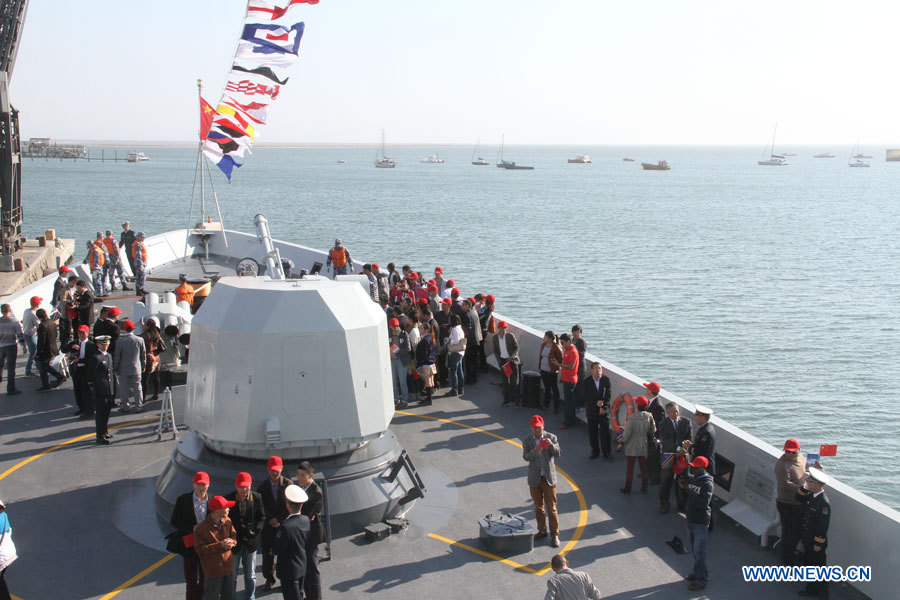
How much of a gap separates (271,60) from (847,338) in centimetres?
2695

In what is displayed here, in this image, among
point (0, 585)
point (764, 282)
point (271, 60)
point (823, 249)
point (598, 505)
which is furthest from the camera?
point (823, 249)

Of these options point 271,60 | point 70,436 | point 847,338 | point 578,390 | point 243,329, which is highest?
point 271,60

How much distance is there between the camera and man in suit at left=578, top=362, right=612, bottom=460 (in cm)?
1116

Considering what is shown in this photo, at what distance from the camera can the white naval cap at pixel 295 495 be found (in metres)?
7.12

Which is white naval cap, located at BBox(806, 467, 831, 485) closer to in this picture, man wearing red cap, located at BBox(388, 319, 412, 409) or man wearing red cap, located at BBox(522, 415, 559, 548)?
man wearing red cap, located at BBox(522, 415, 559, 548)

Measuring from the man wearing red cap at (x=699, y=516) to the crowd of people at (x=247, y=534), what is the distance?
3855 millimetres

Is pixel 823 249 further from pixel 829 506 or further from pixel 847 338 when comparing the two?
pixel 829 506

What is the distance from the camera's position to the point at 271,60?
1997 centimetres

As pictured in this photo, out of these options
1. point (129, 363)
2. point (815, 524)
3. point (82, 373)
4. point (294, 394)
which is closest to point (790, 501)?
point (815, 524)

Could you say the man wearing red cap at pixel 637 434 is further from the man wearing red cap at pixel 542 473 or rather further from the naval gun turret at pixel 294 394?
the naval gun turret at pixel 294 394

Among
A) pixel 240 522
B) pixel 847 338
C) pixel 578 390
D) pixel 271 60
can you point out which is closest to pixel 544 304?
pixel 847 338

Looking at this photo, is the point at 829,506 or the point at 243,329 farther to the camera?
the point at 243,329

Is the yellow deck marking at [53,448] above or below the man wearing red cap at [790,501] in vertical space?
below

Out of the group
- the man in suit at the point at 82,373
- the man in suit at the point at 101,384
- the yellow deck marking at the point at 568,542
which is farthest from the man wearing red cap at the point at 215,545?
the man in suit at the point at 82,373
